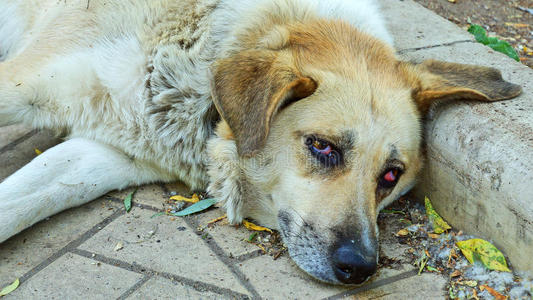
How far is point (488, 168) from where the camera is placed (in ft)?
8.70

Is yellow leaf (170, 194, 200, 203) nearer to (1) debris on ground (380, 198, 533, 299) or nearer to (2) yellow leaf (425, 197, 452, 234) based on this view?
(1) debris on ground (380, 198, 533, 299)

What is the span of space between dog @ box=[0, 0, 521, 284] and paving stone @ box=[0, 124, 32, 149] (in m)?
0.57

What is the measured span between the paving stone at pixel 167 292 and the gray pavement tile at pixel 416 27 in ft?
7.71

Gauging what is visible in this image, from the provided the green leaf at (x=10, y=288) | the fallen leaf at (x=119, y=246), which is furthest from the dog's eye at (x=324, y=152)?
the green leaf at (x=10, y=288)

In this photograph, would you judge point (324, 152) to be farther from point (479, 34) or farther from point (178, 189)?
point (479, 34)

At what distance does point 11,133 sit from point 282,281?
2275 mm

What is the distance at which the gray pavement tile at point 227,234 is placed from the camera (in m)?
2.77

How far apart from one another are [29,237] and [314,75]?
1.71m

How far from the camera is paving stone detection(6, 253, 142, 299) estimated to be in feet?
7.96

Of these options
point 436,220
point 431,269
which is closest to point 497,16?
point 436,220

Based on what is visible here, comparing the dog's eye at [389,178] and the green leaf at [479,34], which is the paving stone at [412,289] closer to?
the dog's eye at [389,178]

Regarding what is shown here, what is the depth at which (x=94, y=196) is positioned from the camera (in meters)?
3.12

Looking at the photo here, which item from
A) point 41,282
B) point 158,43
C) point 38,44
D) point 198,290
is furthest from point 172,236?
point 38,44

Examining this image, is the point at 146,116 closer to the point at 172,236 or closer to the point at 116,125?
the point at 116,125
